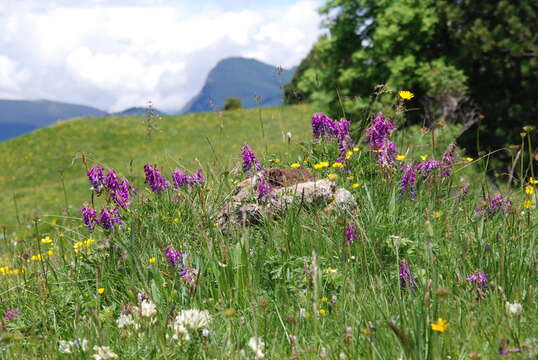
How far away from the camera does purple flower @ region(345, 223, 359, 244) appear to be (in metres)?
3.48

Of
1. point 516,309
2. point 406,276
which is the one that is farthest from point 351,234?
point 516,309

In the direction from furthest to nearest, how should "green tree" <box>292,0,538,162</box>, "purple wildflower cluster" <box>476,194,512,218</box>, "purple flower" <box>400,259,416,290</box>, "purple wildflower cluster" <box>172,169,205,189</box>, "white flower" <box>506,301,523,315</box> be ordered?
"green tree" <box>292,0,538,162</box>, "purple wildflower cluster" <box>172,169,205,189</box>, "purple wildflower cluster" <box>476,194,512,218</box>, "purple flower" <box>400,259,416,290</box>, "white flower" <box>506,301,523,315</box>

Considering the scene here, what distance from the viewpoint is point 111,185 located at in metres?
4.58

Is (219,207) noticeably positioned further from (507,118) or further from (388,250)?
(507,118)

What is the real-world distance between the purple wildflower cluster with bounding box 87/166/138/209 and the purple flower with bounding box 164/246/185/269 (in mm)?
1165

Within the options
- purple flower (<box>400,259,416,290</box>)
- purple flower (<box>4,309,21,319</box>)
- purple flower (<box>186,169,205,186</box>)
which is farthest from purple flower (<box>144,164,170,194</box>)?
purple flower (<box>400,259,416,290</box>)

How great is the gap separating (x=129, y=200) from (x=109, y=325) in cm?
205

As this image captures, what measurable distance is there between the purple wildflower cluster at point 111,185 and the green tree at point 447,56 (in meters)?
9.99

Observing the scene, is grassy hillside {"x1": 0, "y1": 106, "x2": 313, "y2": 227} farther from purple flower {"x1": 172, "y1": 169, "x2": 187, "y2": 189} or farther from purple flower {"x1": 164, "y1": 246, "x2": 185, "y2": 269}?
purple flower {"x1": 164, "y1": 246, "x2": 185, "y2": 269}

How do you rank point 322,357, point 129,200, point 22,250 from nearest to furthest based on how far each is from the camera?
1. point 322,357
2. point 129,200
3. point 22,250

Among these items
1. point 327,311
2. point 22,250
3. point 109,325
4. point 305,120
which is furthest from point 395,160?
point 305,120

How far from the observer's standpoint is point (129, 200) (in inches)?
191

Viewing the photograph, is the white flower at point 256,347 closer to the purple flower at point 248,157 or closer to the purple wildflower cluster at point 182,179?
the purple flower at point 248,157

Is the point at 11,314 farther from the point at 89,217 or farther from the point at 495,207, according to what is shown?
the point at 495,207
